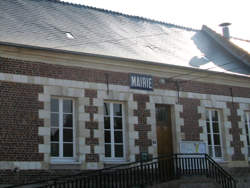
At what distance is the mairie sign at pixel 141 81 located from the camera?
47.0 ft

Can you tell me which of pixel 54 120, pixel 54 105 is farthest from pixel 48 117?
A: pixel 54 105

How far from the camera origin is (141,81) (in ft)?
47.6

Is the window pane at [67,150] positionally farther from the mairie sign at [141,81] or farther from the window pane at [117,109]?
the mairie sign at [141,81]

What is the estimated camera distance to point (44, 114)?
487 inches

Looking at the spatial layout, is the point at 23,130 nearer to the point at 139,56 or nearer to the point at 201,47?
the point at 139,56

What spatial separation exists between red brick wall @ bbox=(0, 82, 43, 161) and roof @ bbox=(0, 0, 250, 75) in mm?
1367

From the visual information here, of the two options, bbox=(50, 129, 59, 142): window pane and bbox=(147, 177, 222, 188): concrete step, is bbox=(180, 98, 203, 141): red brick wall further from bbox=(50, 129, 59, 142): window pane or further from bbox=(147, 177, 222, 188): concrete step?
bbox=(50, 129, 59, 142): window pane

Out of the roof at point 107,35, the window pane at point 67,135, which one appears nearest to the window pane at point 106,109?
the window pane at point 67,135

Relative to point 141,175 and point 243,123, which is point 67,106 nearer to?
point 141,175

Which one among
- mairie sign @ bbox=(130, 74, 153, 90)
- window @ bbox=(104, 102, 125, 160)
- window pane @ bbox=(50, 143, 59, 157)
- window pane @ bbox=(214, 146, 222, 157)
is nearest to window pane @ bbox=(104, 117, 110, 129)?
window @ bbox=(104, 102, 125, 160)

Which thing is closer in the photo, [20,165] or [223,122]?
[20,165]

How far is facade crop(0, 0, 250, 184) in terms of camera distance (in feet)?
39.4

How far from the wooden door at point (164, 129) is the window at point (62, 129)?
126 inches

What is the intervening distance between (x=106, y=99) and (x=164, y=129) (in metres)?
2.48
